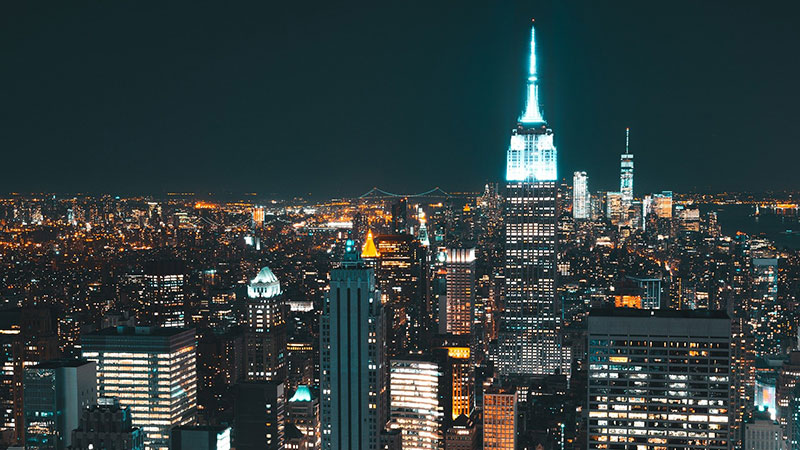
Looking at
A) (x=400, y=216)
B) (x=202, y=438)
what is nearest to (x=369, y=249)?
(x=400, y=216)

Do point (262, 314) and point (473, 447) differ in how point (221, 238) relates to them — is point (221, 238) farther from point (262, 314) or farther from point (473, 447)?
point (473, 447)

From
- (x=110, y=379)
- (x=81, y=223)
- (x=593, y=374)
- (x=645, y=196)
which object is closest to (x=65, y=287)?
(x=81, y=223)

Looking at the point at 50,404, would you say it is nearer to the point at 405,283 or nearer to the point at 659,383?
the point at 659,383

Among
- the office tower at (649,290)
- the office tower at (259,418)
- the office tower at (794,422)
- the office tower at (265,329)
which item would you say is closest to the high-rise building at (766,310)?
the office tower at (649,290)

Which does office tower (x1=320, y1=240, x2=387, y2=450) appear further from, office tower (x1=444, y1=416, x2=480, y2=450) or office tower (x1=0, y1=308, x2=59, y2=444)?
office tower (x1=0, y1=308, x2=59, y2=444)

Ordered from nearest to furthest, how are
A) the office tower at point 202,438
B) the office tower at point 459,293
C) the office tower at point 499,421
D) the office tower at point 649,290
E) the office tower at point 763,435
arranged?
the office tower at point 202,438 → the office tower at point 763,435 → the office tower at point 499,421 → the office tower at point 649,290 → the office tower at point 459,293

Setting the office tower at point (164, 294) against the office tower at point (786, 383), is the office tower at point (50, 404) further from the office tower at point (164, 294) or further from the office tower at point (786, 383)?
the office tower at point (786, 383)
